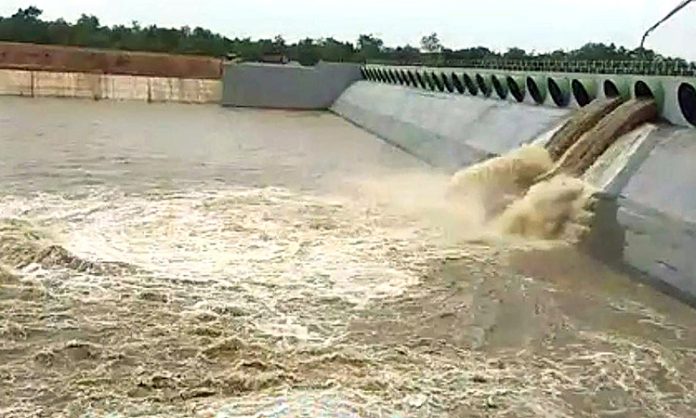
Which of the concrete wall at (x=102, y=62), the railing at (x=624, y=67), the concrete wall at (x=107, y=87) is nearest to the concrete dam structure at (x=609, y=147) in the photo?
the railing at (x=624, y=67)

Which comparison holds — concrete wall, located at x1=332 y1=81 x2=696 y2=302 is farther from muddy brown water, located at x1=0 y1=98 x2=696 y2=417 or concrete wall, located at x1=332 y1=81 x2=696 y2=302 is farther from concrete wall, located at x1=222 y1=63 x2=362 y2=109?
concrete wall, located at x1=222 y1=63 x2=362 y2=109

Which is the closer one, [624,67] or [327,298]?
[327,298]

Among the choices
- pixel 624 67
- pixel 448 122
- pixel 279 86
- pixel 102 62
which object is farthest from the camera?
pixel 102 62

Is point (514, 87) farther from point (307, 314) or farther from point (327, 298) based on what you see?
point (307, 314)

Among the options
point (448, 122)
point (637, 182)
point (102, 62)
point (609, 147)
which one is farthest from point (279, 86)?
point (637, 182)

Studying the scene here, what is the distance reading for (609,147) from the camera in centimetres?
886

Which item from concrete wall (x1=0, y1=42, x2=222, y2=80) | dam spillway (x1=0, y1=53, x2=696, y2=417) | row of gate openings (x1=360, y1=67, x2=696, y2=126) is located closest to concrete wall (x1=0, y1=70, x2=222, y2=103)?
concrete wall (x1=0, y1=42, x2=222, y2=80)

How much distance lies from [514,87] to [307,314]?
34.7 feet

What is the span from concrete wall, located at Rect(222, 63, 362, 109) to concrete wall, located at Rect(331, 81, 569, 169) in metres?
3.99

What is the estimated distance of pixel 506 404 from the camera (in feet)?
13.4

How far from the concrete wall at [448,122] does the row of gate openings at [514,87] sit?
0.33 m

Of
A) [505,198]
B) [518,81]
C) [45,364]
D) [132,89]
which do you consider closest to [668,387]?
[45,364]

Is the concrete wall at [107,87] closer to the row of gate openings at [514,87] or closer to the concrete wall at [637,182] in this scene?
the row of gate openings at [514,87]

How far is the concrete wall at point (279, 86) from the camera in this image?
28141 millimetres
